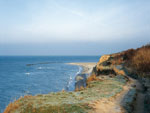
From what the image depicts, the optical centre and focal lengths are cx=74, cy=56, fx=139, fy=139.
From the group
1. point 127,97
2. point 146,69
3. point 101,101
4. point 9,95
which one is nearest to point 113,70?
point 146,69

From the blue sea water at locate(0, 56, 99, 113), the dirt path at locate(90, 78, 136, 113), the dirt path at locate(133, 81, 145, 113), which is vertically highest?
the dirt path at locate(90, 78, 136, 113)

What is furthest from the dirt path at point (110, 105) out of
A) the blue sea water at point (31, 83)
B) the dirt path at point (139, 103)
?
the blue sea water at point (31, 83)

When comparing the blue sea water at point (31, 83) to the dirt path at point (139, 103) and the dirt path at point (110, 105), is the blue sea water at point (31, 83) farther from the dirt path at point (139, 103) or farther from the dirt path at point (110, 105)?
the dirt path at point (139, 103)

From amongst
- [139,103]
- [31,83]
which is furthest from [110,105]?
[31,83]

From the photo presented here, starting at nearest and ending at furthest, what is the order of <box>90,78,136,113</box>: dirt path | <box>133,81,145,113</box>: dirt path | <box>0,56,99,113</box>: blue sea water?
<box>90,78,136,113</box>: dirt path
<box>133,81,145,113</box>: dirt path
<box>0,56,99,113</box>: blue sea water

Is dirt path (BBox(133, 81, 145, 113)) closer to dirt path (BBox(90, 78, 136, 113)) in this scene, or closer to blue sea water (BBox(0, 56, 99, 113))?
dirt path (BBox(90, 78, 136, 113))

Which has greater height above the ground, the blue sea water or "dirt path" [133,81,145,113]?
"dirt path" [133,81,145,113]

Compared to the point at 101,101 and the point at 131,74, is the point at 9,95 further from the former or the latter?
the point at 101,101

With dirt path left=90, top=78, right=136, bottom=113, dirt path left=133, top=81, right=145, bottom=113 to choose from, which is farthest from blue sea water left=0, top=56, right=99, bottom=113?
dirt path left=133, top=81, right=145, bottom=113

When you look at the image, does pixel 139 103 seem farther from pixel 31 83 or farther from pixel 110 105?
pixel 31 83

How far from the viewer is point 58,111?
19.3ft

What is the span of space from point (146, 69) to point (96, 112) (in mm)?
8976

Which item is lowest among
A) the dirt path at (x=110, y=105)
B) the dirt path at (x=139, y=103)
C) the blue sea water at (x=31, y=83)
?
the blue sea water at (x=31, y=83)

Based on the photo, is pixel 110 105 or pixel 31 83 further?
pixel 31 83
